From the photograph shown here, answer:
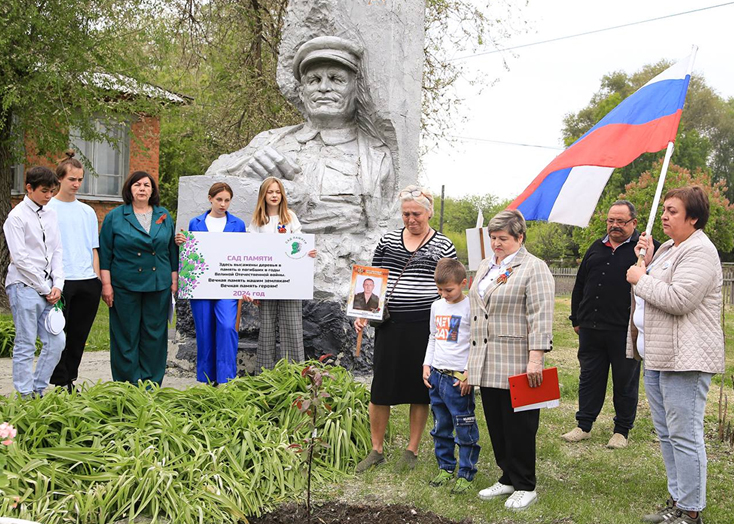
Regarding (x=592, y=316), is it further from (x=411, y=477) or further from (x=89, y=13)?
(x=89, y=13)

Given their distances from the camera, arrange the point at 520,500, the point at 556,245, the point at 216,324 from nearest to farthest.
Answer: the point at 520,500 < the point at 216,324 < the point at 556,245

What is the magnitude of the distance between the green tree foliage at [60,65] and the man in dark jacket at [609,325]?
28.8 feet

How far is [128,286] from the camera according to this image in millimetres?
5477

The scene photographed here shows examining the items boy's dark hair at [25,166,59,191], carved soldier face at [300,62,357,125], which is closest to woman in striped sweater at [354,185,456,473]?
boy's dark hair at [25,166,59,191]

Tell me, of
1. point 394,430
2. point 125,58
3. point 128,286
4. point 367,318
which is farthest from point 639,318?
point 125,58

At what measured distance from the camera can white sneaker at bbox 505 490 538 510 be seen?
3.80 metres

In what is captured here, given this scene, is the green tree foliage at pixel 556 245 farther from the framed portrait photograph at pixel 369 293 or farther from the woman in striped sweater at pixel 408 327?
the framed portrait photograph at pixel 369 293

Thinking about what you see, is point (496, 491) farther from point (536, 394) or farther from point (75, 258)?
point (75, 258)

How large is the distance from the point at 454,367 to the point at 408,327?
1.43 ft

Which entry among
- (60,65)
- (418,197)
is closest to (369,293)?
(418,197)

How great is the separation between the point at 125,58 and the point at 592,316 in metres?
10.3

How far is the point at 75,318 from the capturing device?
5680 mm

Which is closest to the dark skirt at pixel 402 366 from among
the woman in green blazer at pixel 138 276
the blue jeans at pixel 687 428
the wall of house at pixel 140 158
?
the blue jeans at pixel 687 428

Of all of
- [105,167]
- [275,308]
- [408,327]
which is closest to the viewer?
[408,327]
